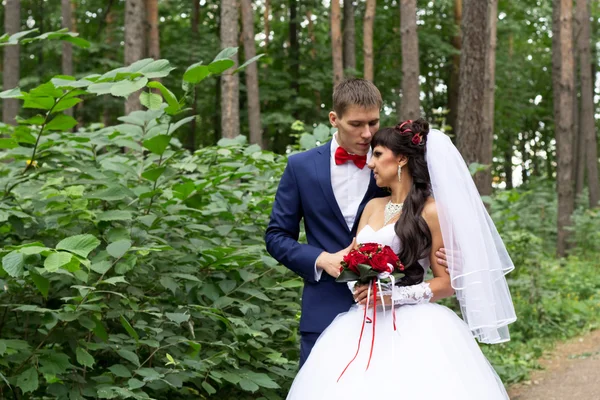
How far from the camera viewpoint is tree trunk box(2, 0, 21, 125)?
16.5 m

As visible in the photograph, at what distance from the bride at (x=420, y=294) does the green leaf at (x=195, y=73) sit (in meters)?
0.88

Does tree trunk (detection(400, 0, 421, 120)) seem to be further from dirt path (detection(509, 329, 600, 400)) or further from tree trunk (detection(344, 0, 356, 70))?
tree trunk (detection(344, 0, 356, 70))

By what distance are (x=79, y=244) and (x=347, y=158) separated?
132 cm

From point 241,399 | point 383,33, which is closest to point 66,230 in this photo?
point 241,399

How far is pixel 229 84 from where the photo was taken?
17016mm

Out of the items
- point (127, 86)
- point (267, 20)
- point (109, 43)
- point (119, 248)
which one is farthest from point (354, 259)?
point (267, 20)

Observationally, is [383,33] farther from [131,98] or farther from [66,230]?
[66,230]

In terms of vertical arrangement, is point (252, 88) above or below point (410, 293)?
above

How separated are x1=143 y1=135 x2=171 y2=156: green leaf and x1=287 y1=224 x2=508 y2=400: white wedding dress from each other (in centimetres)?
145

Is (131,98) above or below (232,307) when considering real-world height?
above

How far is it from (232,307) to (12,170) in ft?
5.88

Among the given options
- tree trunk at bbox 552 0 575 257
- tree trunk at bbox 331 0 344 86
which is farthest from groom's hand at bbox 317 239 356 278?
tree trunk at bbox 331 0 344 86

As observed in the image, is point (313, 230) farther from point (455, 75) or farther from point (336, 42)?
point (455, 75)

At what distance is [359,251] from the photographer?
10.9 ft
